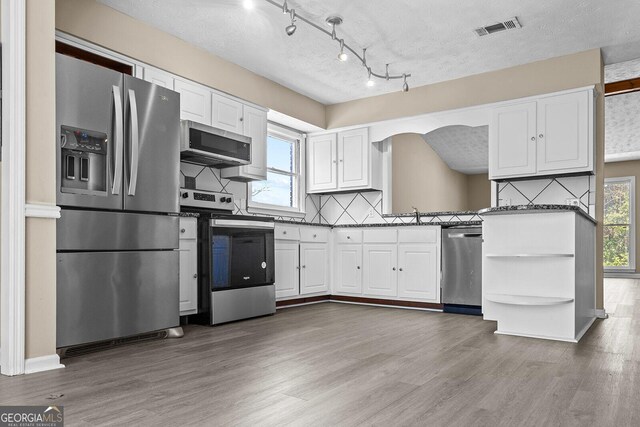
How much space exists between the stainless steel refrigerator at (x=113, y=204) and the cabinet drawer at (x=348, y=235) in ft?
7.85

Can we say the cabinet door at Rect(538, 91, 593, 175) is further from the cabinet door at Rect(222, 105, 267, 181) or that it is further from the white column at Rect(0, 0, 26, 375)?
the white column at Rect(0, 0, 26, 375)

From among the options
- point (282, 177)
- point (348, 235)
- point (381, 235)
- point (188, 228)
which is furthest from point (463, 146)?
point (188, 228)

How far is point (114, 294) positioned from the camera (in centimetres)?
272

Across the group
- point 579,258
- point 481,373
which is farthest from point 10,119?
point 579,258

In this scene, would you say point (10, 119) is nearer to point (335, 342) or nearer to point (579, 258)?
point (335, 342)

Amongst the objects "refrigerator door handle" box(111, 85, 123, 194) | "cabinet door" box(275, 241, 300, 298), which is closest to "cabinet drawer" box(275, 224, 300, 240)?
"cabinet door" box(275, 241, 300, 298)

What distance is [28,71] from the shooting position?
2.34 m

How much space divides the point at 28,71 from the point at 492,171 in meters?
3.82

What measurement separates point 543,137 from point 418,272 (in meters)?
1.73

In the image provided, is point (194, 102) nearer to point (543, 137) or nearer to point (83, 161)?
point (83, 161)

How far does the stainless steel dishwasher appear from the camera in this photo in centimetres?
428

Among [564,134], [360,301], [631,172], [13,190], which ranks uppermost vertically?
[631,172]

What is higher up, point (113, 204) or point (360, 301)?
point (113, 204)

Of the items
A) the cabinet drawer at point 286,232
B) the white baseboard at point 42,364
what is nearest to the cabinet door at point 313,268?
the cabinet drawer at point 286,232
